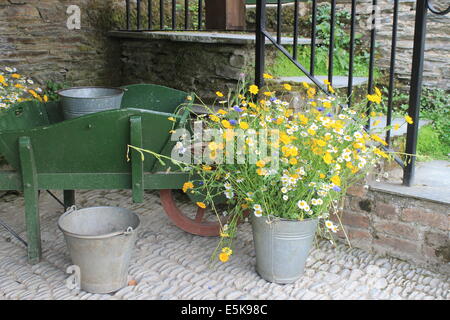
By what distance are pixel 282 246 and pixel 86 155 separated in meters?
1.21

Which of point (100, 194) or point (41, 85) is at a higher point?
point (41, 85)

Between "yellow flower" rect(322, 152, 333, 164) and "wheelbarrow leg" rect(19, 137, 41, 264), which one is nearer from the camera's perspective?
"yellow flower" rect(322, 152, 333, 164)

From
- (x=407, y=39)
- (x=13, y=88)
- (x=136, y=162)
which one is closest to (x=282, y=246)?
(x=136, y=162)

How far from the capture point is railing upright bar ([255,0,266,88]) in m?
3.67

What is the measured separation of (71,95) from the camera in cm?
349

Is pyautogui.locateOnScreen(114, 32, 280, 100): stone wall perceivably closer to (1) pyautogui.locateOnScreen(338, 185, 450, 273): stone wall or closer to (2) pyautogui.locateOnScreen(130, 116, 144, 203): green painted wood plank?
(2) pyautogui.locateOnScreen(130, 116, 144, 203): green painted wood plank

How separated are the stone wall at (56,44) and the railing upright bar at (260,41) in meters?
1.92

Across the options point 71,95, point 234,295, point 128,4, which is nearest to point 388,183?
point 234,295

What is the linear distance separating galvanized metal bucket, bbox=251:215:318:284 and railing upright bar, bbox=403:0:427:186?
0.72 m

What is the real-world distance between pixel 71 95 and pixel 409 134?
2.06 metres

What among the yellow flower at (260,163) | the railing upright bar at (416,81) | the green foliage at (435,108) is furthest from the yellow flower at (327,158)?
the green foliage at (435,108)

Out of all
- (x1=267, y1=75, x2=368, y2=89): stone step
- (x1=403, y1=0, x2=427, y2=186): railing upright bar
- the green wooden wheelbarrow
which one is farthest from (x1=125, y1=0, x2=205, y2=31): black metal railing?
(x1=403, y1=0, x2=427, y2=186): railing upright bar

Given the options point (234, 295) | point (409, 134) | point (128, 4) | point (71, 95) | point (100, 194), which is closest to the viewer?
point (234, 295)

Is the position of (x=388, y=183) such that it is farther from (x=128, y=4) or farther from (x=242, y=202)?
(x=128, y=4)
